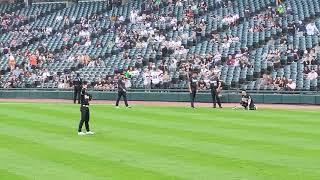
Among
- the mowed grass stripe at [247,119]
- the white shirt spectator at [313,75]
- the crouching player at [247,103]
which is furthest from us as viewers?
the white shirt spectator at [313,75]

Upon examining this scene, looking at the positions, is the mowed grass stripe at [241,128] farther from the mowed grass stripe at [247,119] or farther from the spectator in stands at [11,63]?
the spectator in stands at [11,63]

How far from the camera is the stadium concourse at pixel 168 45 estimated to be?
38969 mm

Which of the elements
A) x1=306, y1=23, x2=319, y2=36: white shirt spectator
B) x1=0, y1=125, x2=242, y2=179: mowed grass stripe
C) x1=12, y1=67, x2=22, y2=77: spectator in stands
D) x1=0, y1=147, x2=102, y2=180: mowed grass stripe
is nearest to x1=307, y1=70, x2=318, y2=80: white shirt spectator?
x1=306, y1=23, x2=319, y2=36: white shirt spectator

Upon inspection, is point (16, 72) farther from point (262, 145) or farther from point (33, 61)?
point (262, 145)

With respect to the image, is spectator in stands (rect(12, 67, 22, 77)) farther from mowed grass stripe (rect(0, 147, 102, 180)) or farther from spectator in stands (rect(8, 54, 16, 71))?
mowed grass stripe (rect(0, 147, 102, 180))

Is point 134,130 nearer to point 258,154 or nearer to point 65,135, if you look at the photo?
point 65,135

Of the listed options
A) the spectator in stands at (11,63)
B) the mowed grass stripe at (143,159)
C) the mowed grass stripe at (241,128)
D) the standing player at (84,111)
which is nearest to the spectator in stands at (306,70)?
the mowed grass stripe at (241,128)

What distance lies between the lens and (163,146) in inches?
728

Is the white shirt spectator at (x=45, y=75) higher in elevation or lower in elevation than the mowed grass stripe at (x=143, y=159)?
higher

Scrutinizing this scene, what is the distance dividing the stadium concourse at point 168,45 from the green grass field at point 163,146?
31.7ft

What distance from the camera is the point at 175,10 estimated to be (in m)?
50.0

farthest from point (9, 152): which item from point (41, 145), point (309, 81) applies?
point (309, 81)

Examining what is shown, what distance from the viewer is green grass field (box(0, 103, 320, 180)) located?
1445 cm

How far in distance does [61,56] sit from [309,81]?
18.3 m
